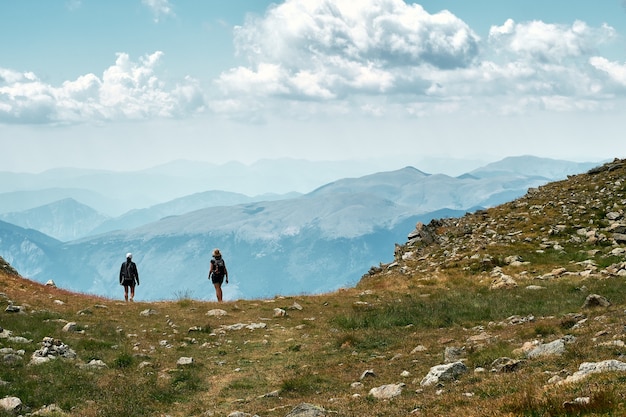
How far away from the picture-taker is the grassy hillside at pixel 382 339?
37.0 ft

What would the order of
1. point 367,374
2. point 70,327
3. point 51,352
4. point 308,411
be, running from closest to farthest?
point 308,411, point 367,374, point 51,352, point 70,327

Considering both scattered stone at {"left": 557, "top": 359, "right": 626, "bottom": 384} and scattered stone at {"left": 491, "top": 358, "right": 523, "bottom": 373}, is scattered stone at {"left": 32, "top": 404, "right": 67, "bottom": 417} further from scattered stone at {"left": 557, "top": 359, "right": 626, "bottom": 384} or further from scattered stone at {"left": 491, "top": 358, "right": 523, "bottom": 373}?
scattered stone at {"left": 557, "top": 359, "right": 626, "bottom": 384}

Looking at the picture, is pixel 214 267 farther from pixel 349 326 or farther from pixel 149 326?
pixel 349 326

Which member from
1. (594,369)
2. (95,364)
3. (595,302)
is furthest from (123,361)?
(595,302)

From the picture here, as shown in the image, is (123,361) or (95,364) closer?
(95,364)

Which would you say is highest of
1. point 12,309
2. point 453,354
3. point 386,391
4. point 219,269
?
A: point 219,269

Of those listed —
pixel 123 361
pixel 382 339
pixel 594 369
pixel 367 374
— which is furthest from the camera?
pixel 382 339

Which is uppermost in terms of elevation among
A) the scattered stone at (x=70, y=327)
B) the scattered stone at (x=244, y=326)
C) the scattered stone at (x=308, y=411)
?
the scattered stone at (x=70, y=327)

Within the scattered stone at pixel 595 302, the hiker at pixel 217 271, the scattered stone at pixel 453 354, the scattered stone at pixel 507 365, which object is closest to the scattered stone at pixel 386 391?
the scattered stone at pixel 507 365

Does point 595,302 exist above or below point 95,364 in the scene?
below

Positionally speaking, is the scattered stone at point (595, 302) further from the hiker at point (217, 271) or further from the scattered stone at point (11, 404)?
the hiker at point (217, 271)

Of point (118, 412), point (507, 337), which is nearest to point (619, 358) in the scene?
point (507, 337)

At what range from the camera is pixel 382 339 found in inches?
814

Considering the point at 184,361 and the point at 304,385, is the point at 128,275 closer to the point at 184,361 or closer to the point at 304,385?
the point at 184,361
